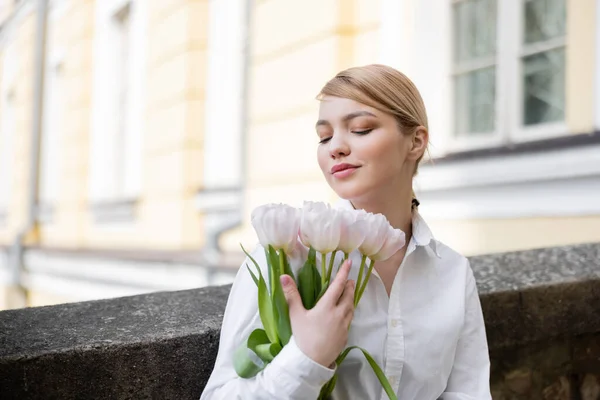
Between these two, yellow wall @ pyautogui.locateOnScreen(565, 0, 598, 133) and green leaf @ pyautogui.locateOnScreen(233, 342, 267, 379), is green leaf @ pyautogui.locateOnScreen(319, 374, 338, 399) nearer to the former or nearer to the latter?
green leaf @ pyautogui.locateOnScreen(233, 342, 267, 379)

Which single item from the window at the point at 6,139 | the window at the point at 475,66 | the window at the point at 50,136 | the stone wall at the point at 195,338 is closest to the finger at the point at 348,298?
the stone wall at the point at 195,338

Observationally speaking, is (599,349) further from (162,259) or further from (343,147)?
(162,259)

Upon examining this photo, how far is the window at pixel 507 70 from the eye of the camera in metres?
3.23

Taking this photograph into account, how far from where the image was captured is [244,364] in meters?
0.98

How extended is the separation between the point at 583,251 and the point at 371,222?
1.55m

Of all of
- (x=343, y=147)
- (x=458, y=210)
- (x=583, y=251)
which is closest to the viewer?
(x=343, y=147)

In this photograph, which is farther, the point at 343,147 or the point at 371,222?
the point at 343,147

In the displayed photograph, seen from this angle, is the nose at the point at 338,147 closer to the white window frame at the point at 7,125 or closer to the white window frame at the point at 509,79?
the white window frame at the point at 509,79

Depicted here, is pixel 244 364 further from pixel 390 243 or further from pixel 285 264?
pixel 390 243

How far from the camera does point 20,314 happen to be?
136 centimetres

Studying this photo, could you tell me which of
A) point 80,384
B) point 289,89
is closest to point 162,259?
point 289,89

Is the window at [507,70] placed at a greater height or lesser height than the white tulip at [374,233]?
greater

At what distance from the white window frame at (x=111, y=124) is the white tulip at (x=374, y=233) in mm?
5911

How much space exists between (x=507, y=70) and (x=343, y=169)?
8.42 feet
